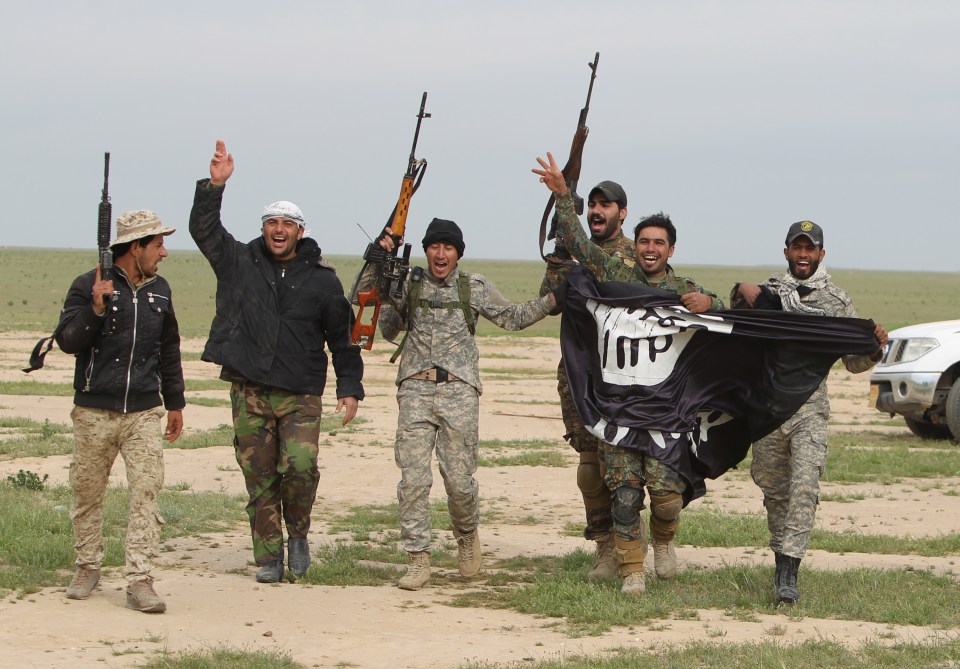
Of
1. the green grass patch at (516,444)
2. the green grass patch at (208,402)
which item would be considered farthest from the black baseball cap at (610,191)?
the green grass patch at (208,402)

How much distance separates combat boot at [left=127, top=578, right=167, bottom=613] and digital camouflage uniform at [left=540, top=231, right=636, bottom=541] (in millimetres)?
2534

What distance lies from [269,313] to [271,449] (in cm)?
83

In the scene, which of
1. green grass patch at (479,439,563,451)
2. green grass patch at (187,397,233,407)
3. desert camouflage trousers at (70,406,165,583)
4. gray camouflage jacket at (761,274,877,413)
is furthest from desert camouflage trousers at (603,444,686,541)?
green grass patch at (187,397,233,407)

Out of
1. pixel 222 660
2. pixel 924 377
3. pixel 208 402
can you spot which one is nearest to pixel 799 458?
pixel 222 660

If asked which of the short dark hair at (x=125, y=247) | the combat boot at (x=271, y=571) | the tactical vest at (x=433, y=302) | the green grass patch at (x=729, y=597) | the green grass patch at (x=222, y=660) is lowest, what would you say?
the combat boot at (x=271, y=571)

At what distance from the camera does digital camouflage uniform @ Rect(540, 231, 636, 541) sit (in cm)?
793

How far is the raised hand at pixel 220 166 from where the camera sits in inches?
299

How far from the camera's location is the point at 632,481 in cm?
746

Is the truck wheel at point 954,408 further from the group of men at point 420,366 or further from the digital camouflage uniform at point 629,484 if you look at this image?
the digital camouflage uniform at point 629,484

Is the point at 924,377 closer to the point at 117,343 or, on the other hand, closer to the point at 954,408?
the point at 954,408

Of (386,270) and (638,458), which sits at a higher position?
(386,270)

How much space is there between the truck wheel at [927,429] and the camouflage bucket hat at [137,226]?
1133 cm

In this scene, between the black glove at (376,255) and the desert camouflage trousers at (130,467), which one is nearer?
the desert camouflage trousers at (130,467)

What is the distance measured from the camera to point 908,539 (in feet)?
31.0
